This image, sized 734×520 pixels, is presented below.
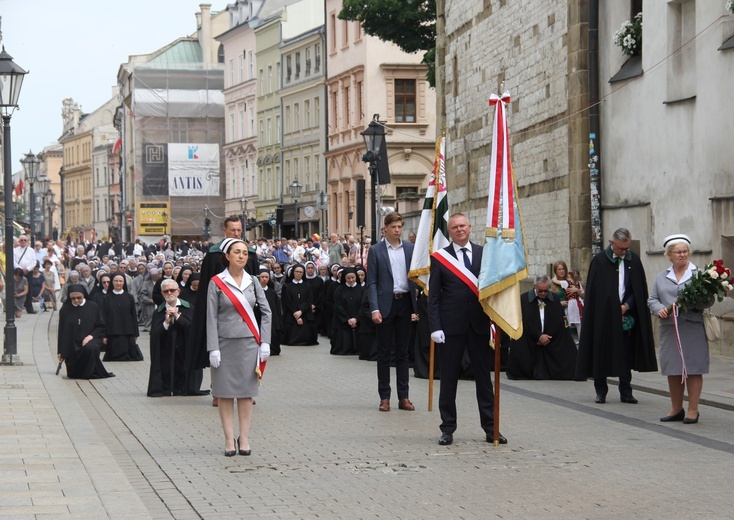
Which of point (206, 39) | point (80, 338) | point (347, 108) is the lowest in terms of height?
point (80, 338)

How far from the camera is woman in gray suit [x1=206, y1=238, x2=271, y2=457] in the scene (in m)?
11.0

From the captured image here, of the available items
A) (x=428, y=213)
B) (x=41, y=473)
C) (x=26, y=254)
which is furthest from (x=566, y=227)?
(x=41, y=473)

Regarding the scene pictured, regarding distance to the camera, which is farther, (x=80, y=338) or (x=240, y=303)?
(x=80, y=338)

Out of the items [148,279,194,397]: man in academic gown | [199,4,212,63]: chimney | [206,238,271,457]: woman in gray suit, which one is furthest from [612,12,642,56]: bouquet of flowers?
[199,4,212,63]: chimney

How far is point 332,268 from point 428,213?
37.5ft

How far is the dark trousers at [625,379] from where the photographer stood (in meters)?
14.8

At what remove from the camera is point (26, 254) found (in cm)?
3644

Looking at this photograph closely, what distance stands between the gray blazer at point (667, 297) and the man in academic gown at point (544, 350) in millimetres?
4826

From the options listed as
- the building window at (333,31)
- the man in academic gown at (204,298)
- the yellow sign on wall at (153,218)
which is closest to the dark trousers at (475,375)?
the man in academic gown at (204,298)

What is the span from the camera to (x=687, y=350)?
13.1 meters

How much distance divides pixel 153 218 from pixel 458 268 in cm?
7951

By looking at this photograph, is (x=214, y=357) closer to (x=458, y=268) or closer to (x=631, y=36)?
(x=458, y=268)

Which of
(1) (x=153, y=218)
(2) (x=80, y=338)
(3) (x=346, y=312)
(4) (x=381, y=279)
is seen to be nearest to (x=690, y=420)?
(4) (x=381, y=279)

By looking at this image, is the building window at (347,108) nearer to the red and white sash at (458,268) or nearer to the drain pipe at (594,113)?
the drain pipe at (594,113)
